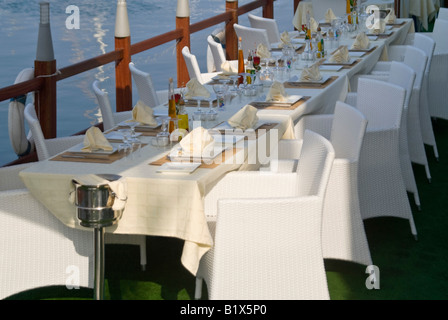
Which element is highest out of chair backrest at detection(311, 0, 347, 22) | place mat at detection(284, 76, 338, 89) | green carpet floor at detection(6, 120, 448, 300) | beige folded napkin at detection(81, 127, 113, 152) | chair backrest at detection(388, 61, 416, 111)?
chair backrest at detection(311, 0, 347, 22)

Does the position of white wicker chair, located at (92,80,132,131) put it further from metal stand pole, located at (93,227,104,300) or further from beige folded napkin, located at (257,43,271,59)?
beige folded napkin, located at (257,43,271,59)

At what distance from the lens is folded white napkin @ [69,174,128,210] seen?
285 centimetres

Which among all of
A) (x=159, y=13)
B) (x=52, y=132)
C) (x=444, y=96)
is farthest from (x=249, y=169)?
(x=159, y=13)

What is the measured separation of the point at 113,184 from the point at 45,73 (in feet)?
7.12

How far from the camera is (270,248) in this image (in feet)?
9.06

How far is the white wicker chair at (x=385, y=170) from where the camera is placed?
3.98 meters

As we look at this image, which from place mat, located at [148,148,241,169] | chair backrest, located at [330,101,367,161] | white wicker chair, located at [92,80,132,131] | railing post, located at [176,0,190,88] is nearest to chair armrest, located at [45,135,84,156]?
white wicker chair, located at [92,80,132,131]

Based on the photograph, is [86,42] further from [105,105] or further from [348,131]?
[348,131]

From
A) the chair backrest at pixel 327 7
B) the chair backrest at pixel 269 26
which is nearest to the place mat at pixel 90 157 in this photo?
the chair backrest at pixel 269 26

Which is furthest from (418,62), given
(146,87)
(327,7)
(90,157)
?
(327,7)

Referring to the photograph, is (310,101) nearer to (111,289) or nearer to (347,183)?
(347,183)

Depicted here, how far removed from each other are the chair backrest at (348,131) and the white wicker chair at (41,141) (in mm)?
1256

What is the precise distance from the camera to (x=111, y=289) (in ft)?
11.9
